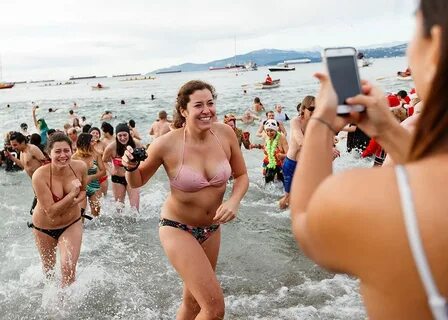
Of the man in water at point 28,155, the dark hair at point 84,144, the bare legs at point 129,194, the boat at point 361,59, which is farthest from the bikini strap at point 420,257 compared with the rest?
the man in water at point 28,155

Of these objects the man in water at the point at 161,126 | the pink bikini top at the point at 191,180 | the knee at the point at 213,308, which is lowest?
the man in water at the point at 161,126

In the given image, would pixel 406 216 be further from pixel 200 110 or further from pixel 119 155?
pixel 119 155

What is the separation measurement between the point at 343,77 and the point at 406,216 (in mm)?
605

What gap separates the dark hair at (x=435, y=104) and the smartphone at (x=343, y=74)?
36cm

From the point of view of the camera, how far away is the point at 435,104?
104cm

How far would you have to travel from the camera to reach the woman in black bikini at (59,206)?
4824 millimetres

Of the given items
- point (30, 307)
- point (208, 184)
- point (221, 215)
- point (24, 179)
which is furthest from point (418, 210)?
point (24, 179)

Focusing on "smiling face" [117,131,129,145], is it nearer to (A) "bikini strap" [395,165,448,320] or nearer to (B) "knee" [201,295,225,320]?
(B) "knee" [201,295,225,320]

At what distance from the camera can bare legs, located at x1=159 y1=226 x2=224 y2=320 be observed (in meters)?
3.35

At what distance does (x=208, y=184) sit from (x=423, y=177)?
8.97ft

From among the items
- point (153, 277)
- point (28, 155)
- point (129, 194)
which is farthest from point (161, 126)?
point (153, 277)

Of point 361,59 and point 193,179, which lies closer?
point 193,179

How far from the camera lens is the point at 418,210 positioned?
3.29ft

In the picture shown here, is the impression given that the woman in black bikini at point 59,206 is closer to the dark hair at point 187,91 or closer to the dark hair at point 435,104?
the dark hair at point 187,91
